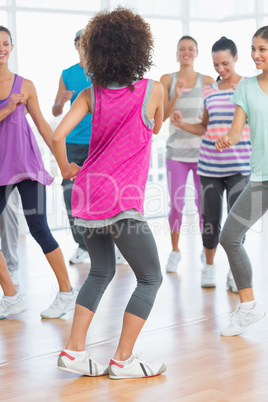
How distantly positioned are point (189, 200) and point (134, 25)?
571 centimetres

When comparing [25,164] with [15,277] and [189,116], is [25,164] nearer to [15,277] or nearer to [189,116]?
[15,277]

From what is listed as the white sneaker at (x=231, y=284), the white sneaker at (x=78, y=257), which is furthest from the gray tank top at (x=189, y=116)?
the white sneaker at (x=78, y=257)

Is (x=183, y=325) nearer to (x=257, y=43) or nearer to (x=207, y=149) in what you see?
(x=207, y=149)

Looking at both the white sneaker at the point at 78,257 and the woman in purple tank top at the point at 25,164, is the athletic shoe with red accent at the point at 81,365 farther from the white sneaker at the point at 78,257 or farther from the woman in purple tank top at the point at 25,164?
the white sneaker at the point at 78,257

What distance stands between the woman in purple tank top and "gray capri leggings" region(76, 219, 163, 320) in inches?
36.6

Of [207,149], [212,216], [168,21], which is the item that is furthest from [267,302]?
[168,21]

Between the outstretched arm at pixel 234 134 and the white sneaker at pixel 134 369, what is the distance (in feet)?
3.45

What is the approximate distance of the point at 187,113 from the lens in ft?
16.8

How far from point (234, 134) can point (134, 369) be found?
121cm

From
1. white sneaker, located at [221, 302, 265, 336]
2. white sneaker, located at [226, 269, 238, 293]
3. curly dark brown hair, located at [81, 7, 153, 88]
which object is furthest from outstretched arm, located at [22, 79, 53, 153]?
white sneaker, located at [226, 269, 238, 293]

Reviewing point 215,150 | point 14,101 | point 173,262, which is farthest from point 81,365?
point 173,262

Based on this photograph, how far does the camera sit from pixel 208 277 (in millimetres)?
4691

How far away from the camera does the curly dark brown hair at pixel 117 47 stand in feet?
9.16

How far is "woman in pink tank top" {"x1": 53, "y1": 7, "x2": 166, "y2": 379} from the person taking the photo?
2816 millimetres
